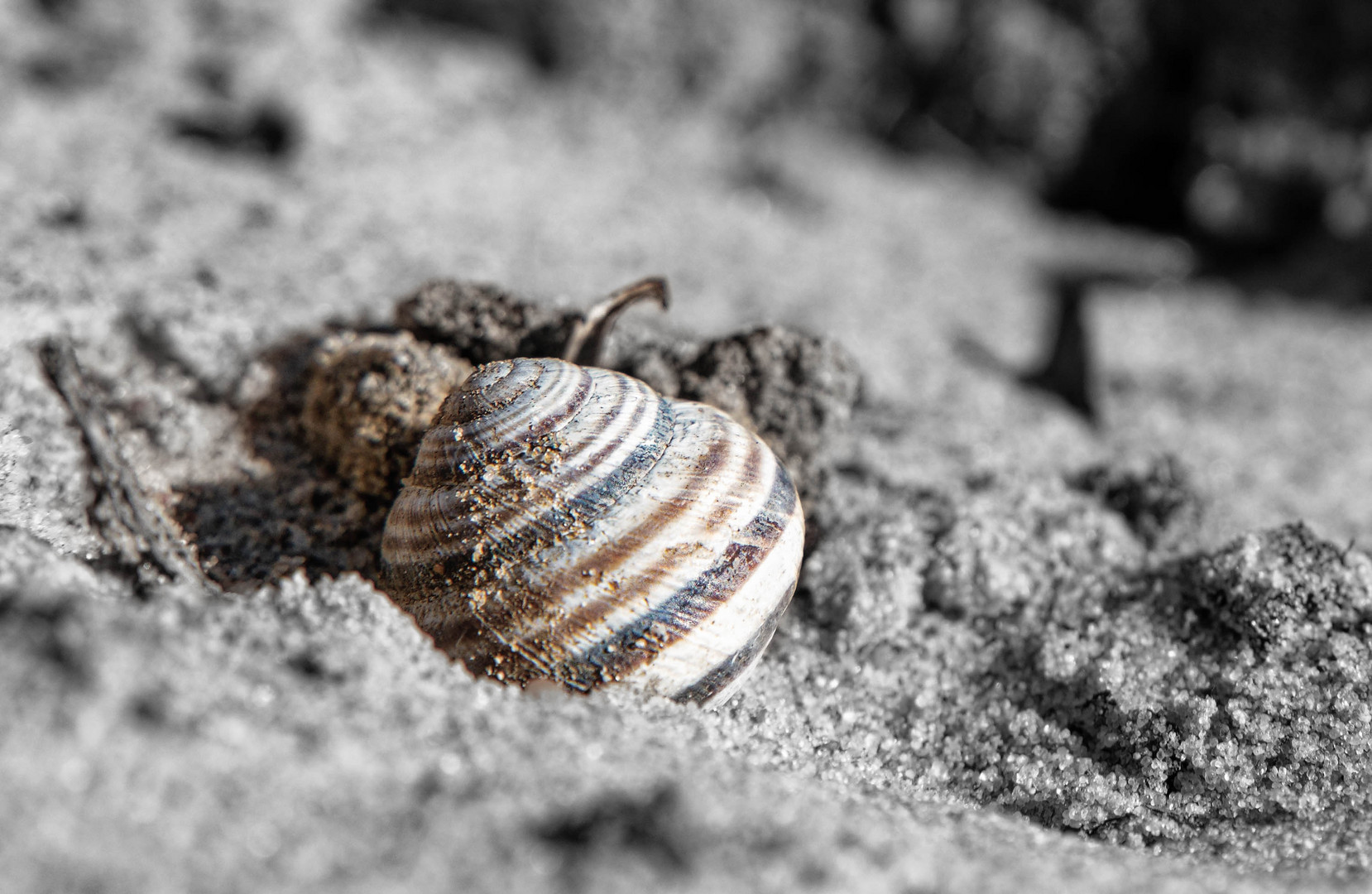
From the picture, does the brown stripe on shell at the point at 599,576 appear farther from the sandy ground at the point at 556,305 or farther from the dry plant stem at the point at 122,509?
the dry plant stem at the point at 122,509

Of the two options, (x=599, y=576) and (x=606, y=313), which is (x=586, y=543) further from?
(x=606, y=313)

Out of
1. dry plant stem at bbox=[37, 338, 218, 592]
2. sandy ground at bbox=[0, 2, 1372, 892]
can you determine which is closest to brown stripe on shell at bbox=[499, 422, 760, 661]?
sandy ground at bbox=[0, 2, 1372, 892]

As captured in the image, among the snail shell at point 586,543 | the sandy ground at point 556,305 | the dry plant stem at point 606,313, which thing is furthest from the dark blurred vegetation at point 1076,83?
the snail shell at point 586,543

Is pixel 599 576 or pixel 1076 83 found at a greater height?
pixel 1076 83

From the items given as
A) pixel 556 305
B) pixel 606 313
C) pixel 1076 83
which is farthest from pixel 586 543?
pixel 1076 83

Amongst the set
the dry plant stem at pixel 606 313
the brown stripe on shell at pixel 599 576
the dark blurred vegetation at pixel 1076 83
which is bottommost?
the brown stripe on shell at pixel 599 576

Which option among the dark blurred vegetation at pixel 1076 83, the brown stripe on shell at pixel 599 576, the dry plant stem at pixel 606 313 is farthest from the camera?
the dark blurred vegetation at pixel 1076 83

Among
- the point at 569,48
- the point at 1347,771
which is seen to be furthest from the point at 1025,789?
the point at 569,48
